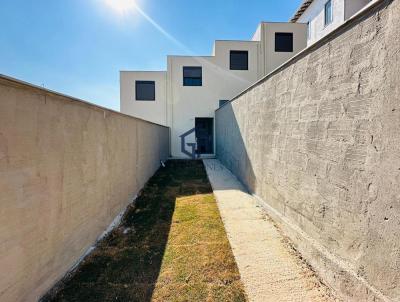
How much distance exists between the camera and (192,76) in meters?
13.5

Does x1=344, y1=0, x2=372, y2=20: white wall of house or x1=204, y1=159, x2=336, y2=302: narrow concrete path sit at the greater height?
x1=344, y1=0, x2=372, y2=20: white wall of house

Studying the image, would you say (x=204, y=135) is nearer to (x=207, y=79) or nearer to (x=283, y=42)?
(x=207, y=79)

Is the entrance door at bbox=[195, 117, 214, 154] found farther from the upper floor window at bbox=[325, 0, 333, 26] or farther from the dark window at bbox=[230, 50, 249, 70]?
the upper floor window at bbox=[325, 0, 333, 26]

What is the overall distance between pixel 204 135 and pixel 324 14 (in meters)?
9.41

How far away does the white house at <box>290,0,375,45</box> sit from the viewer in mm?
10297

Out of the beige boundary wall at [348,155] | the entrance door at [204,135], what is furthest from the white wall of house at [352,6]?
the beige boundary wall at [348,155]

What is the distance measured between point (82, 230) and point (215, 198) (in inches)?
126

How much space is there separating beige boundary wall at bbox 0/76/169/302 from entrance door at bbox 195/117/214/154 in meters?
10.2

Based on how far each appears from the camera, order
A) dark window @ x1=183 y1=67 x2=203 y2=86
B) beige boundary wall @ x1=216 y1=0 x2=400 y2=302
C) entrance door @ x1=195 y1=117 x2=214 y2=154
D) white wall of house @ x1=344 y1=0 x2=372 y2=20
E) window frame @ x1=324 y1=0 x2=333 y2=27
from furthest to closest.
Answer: entrance door @ x1=195 y1=117 x2=214 y2=154 → dark window @ x1=183 y1=67 x2=203 y2=86 → window frame @ x1=324 y1=0 x2=333 y2=27 → white wall of house @ x1=344 y1=0 x2=372 y2=20 → beige boundary wall @ x1=216 y1=0 x2=400 y2=302

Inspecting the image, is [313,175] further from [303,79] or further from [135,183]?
[135,183]

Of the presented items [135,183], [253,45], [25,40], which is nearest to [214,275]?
[135,183]

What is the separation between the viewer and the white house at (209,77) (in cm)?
1325

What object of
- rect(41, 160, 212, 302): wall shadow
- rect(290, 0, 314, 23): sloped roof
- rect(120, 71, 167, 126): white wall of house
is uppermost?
rect(290, 0, 314, 23): sloped roof

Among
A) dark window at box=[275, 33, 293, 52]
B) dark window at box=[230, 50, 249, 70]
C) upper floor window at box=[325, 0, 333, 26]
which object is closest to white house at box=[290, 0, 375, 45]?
upper floor window at box=[325, 0, 333, 26]
